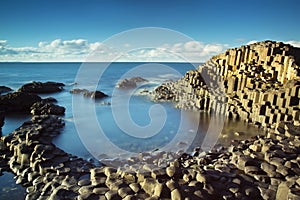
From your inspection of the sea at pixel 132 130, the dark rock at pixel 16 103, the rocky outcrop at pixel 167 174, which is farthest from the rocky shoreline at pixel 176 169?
the dark rock at pixel 16 103

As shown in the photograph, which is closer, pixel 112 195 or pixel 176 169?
pixel 112 195

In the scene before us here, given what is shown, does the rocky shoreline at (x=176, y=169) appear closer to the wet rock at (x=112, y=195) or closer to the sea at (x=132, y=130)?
the wet rock at (x=112, y=195)

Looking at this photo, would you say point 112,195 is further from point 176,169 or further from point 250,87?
point 250,87

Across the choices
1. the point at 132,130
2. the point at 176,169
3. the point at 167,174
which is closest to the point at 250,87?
the point at 132,130

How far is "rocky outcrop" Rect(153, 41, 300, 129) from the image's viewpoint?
826 cm

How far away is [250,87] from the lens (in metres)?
10.4

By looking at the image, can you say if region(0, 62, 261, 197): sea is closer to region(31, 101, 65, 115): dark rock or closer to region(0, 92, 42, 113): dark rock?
region(31, 101, 65, 115): dark rock

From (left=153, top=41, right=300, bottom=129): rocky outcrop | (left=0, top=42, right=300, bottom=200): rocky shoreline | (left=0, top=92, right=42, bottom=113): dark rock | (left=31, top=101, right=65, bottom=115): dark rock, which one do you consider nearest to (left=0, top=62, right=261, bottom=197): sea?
(left=31, top=101, right=65, bottom=115): dark rock

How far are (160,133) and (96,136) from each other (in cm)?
211

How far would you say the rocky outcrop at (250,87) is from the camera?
8258mm

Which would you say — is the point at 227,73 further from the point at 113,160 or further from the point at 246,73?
the point at 113,160

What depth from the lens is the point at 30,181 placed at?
4.83 m

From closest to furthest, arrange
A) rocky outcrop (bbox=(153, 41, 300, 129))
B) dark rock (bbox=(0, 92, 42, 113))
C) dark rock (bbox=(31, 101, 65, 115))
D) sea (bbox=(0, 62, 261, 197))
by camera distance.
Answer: sea (bbox=(0, 62, 261, 197)) → rocky outcrop (bbox=(153, 41, 300, 129)) → dark rock (bbox=(31, 101, 65, 115)) → dark rock (bbox=(0, 92, 42, 113))

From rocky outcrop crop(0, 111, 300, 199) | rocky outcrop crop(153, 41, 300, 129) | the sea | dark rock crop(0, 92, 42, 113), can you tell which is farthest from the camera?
dark rock crop(0, 92, 42, 113)
